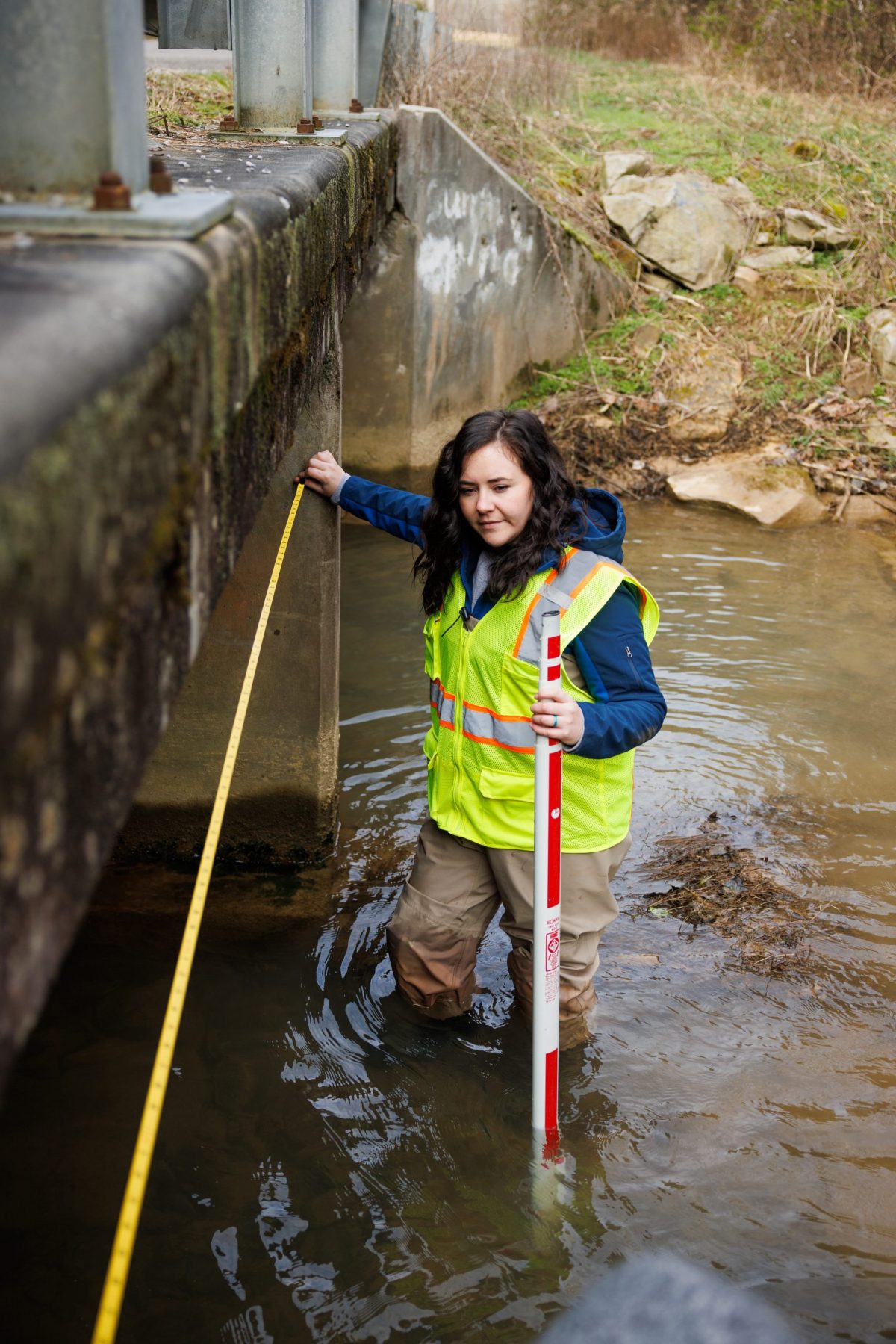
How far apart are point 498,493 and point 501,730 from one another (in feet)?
2.01

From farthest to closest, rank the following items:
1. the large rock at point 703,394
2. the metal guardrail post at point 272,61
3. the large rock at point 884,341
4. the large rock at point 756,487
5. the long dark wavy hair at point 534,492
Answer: the large rock at point 884,341 < the large rock at point 703,394 < the large rock at point 756,487 < the metal guardrail post at point 272,61 < the long dark wavy hair at point 534,492

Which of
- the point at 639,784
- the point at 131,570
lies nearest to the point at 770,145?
the point at 639,784

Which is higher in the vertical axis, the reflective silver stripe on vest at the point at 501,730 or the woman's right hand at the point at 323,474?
the woman's right hand at the point at 323,474

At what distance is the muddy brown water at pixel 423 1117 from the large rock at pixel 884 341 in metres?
6.03

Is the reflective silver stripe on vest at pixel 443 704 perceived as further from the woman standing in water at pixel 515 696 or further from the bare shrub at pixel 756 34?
the bare shrub at pixel 756 34

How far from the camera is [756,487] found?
9.54 m

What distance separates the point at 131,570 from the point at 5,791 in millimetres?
335

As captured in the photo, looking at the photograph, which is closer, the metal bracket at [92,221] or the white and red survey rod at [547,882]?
the metal bracket at [92,221]

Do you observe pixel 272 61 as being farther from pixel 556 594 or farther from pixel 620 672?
pixel 620 672

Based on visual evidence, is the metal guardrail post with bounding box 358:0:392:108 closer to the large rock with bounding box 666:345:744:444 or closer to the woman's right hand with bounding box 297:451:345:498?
the large rock with bounding box 666:345:744:444

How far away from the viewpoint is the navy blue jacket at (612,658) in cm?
290

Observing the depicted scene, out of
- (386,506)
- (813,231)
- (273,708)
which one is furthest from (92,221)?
(813,231)

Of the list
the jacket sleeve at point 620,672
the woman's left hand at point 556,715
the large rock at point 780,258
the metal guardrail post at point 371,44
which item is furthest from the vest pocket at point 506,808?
the large rock at point 780,258

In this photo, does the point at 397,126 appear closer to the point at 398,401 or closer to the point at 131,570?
the point at 398,401
